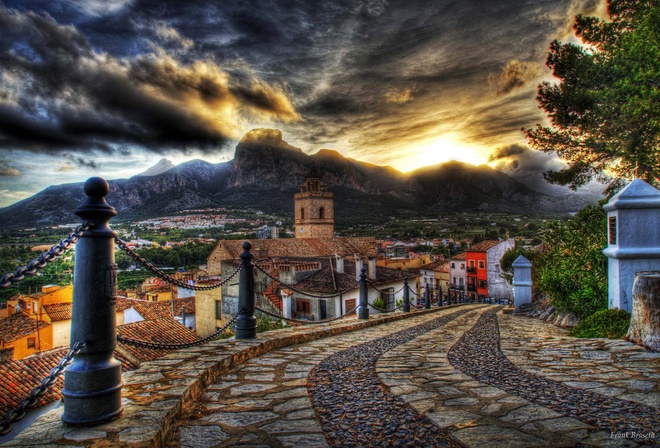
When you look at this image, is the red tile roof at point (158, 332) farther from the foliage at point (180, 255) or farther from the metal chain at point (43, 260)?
the foliage at point (180, 255)

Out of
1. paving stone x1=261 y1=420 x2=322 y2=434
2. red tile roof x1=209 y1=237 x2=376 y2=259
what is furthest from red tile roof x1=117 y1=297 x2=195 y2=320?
paving stone x1=261 y1=420 x2=322 y2=434

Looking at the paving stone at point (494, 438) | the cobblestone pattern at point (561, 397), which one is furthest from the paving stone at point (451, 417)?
the cobblestone pattern at point (561, 397)

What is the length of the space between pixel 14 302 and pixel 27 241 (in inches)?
629

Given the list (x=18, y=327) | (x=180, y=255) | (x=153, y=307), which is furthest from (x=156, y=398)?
(x=180, y=255)

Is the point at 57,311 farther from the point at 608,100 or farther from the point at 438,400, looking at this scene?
the point at 608,100

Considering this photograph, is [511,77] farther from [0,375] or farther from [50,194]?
[50,194]

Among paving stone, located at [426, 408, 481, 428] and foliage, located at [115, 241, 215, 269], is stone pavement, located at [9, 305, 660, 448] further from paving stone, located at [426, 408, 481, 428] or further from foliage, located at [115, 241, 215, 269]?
foliage, located at [115, 241, 215, 269]

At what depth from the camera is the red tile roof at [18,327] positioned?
17.0 m

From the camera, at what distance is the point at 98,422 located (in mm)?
1931

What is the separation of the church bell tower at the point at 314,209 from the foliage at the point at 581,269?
170ft

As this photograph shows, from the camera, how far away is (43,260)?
182 centimetres

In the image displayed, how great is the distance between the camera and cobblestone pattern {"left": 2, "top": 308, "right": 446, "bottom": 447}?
1.75m

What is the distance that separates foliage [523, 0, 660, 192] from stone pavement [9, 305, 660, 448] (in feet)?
26.0

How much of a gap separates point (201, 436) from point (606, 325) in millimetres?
4904
